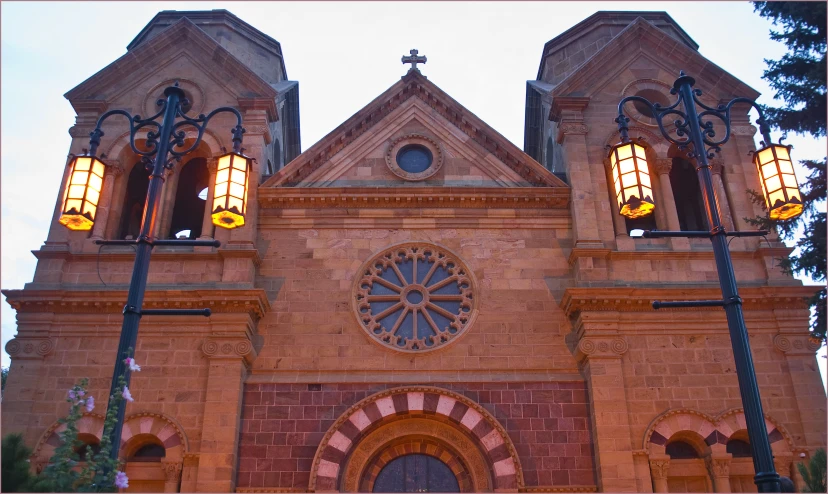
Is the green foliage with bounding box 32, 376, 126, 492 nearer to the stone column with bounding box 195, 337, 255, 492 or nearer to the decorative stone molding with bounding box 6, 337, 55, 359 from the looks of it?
the stone column with bounding box 195, 337, 255, 492

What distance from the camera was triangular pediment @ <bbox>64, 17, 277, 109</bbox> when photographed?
20.5m

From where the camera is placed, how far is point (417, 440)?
16.7 m

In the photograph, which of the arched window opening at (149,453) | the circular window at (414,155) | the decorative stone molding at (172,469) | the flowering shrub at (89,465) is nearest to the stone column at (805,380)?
the circular window at (414,155)

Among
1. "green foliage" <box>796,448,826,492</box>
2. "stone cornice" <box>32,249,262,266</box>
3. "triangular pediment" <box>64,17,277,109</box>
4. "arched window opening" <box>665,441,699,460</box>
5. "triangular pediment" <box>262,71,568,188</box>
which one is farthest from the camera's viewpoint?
"triangular pediment" <box>64,17,277,109</box>

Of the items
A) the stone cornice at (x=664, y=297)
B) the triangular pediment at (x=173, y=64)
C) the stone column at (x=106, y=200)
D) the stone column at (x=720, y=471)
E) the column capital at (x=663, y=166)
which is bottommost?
the stone column at (x=720, y=471)

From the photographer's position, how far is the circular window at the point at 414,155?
2017 centimetres

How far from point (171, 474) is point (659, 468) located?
1057 cm

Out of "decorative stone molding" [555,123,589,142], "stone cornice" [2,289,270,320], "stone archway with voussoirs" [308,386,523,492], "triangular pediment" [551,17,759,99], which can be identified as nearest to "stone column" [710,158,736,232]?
"triangular pediment" [551,17,759,99]

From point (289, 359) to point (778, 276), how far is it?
39.7 ft

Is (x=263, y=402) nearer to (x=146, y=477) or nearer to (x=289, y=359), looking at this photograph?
(x=289, y=359)

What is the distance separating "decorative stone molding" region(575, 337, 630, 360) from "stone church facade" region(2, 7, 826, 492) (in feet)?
0.15

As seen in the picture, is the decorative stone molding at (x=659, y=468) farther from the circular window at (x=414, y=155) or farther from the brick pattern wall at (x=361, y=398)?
the circular window at (x=414, y=155)

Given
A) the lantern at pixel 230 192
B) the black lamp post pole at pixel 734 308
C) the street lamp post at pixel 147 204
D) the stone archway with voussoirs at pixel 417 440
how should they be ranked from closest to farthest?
the black lamp post pole at pixel 734 308 → the street lamp post at pixel 147 204 → the lantern at pixel 230 192 → the stone archway with voussoirs at pixel 417 440

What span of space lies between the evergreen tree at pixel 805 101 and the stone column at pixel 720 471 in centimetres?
352
